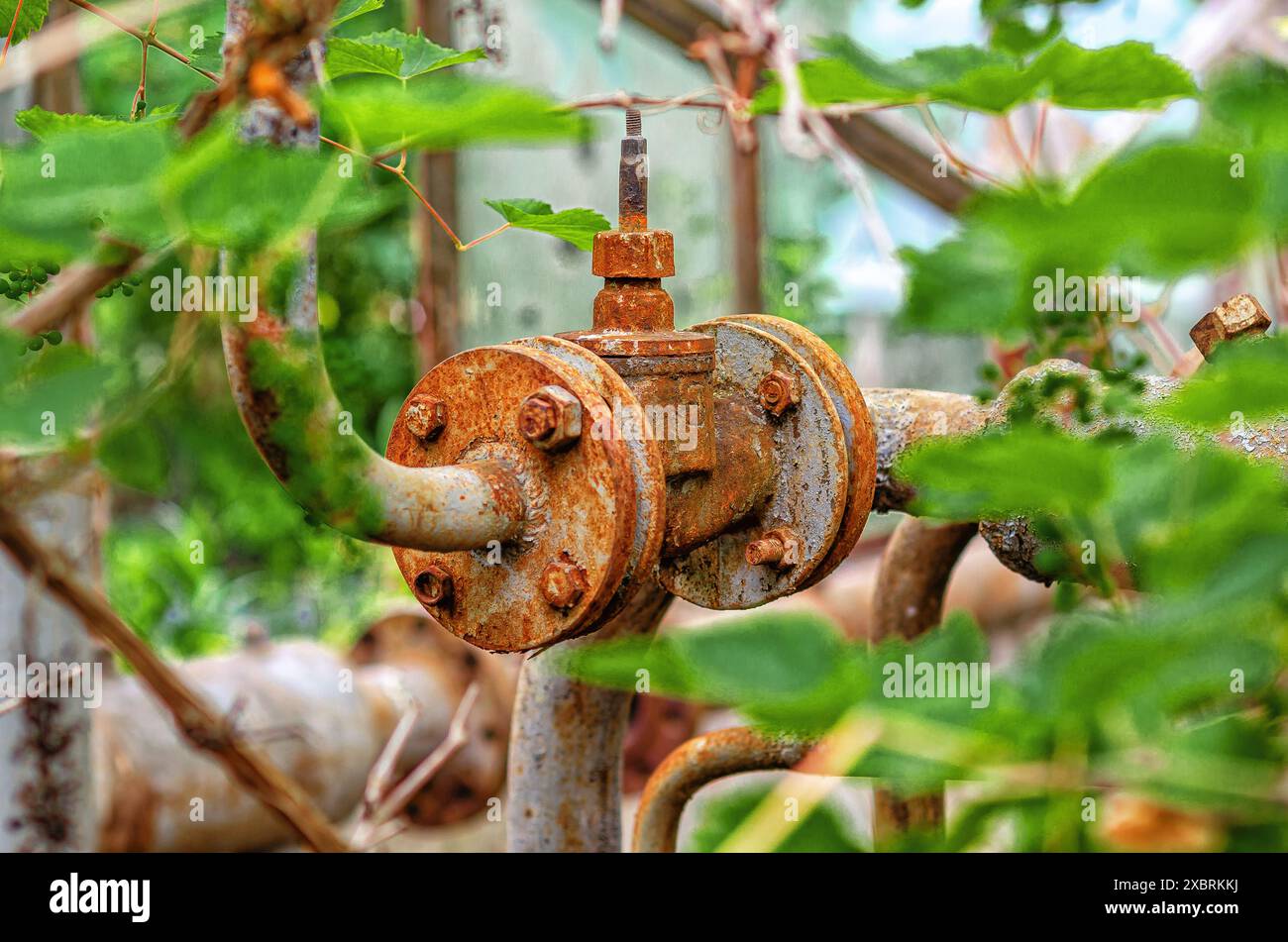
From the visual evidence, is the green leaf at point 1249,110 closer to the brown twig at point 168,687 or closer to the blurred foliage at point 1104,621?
the blurred foliage at point 1104,621

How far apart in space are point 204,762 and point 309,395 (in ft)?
4.65

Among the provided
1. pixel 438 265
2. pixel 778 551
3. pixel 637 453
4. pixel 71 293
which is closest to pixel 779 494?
pixel 778 551

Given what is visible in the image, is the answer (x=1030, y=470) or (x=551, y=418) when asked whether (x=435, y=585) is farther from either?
(x=1030, y=470)

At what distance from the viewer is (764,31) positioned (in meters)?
0.72

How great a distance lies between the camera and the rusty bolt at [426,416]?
1.63 feet

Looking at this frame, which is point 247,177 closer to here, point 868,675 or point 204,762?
point 868,675

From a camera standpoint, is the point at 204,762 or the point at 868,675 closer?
the point at 868,675

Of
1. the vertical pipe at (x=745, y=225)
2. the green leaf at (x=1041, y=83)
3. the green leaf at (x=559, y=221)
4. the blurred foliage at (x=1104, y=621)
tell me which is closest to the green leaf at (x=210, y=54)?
the green leaf at (x=559, y=221)

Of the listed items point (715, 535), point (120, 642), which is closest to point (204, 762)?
point (715, 535)

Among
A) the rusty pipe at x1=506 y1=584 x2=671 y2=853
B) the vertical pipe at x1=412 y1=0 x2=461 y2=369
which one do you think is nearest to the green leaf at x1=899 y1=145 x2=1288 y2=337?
the rusty pipe at x1=506 y1=584 x2=671 y2=853

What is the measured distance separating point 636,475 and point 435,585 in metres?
0.09

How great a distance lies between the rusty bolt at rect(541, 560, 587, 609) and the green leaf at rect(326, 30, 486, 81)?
176mm

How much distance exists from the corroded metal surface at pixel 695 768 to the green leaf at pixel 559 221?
9.4 inches

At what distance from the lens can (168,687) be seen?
0.46m
